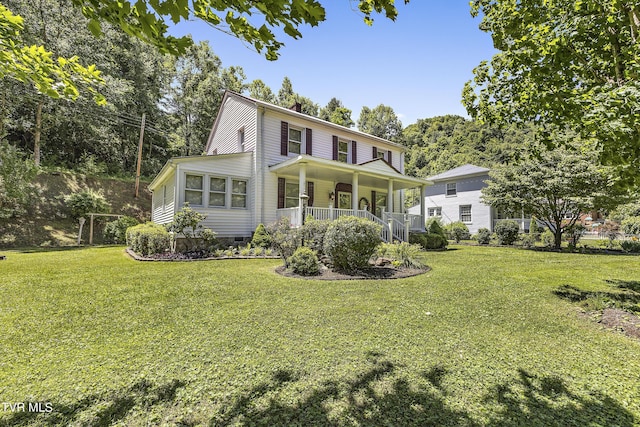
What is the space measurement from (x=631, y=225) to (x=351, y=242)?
2050 cm

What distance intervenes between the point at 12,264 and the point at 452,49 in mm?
12725

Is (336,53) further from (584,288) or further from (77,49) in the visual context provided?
(77,49)

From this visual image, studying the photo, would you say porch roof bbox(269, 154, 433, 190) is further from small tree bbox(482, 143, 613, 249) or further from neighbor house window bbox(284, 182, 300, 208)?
small tree bbox(482, 143, 613, 249)

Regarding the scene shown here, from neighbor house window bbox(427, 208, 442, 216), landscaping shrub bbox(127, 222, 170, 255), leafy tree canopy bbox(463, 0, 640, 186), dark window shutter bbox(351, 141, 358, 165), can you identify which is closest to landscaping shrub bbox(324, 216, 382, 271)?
leafy tree canopy bbox(463, 0, 640, 186)

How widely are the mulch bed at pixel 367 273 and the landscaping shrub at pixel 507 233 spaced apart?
11.4 meters

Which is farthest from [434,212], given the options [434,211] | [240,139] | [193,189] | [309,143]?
[193,189]

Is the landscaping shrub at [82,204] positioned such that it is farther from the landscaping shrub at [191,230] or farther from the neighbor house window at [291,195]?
the neighbor house window at [291,195]

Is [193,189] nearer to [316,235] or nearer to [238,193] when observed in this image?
[238,193]

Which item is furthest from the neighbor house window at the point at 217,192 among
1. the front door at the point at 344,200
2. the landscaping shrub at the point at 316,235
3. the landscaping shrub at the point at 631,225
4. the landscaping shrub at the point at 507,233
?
the landscaping shrub at the point at 631,225

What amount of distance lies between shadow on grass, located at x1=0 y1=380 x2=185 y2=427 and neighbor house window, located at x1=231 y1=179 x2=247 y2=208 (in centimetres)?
1084

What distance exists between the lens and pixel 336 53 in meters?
6.66

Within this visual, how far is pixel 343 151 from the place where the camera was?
1599 cm

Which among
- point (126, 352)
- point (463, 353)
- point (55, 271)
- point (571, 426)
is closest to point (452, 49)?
point (463, 353)

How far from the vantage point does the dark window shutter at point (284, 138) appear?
1354 cm
